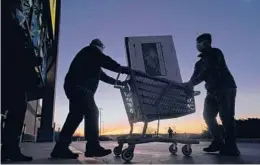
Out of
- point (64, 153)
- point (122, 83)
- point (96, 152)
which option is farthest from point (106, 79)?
point (64, 153)

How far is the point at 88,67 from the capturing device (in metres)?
3.81

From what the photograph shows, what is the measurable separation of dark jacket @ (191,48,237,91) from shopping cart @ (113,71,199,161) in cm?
37

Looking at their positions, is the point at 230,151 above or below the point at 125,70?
below

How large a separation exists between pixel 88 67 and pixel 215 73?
1938mm

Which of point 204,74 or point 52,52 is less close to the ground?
point 52,52

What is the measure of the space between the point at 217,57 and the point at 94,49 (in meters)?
1.85

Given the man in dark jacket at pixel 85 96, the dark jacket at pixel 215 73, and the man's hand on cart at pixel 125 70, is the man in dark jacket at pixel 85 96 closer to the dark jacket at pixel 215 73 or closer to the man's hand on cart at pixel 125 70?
the man's hand on cart at pixel 125 70

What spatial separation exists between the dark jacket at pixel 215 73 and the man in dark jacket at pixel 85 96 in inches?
54.0

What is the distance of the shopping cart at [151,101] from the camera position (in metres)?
3.98

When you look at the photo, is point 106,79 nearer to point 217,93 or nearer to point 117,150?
point 117,150

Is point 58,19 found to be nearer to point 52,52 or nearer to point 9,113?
point 52,52

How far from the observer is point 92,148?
12.1 feet

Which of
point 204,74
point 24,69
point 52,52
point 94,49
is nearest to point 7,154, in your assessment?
point 24,69

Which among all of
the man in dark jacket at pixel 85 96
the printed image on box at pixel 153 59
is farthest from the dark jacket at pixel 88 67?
the printed image on box at pixel 153 59
